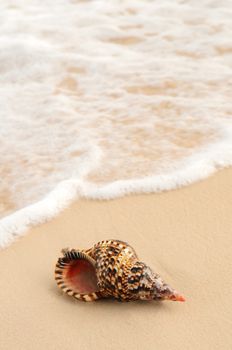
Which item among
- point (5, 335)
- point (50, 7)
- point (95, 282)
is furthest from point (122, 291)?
point (50, 7)

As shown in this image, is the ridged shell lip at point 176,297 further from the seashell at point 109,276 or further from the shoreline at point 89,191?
the shoreline at point 89,191

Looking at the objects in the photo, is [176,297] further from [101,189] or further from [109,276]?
[101,189]

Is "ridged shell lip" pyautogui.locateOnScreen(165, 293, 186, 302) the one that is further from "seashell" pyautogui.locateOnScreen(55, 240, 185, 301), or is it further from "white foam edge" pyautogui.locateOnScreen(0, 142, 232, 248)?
"white foam edge" pyautogui.locateOnScreen(0, 142, 232, 248)

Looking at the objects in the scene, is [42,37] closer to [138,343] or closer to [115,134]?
[115,134]

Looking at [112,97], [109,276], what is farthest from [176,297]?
[112,97]

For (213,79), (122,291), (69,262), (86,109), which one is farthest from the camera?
(213,79)

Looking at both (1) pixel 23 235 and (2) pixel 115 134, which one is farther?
(2) pixel 115 134
